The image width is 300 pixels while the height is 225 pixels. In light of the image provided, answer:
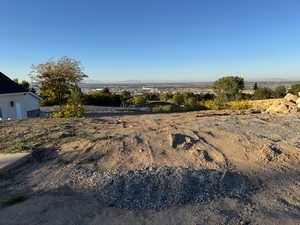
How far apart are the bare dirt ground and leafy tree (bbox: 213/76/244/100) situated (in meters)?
30.5

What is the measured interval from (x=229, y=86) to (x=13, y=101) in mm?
32135

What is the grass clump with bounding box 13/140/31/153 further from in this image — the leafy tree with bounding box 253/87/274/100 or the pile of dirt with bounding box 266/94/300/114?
the leafy tree with bounding box 253/87/274/100

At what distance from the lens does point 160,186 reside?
3006mm

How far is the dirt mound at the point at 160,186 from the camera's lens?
271 centimetres

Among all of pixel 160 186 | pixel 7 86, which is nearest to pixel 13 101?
pixel 7 86

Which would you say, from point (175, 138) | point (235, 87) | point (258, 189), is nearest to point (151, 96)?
point (235, 87)

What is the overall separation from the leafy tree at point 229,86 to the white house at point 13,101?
2891cm

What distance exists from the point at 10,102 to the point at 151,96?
21.8 meters

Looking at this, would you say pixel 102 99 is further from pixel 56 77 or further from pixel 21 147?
pixel 21 147

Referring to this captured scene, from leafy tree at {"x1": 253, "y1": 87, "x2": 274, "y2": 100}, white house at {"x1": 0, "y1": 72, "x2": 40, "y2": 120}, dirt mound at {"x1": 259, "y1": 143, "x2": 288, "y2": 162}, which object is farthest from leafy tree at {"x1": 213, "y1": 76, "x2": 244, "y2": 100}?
dirt mound at {"x1": 259, "y1": 143, "x2": 288, "y2": 162}

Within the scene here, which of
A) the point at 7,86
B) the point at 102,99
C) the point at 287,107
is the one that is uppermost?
the point at 7,86

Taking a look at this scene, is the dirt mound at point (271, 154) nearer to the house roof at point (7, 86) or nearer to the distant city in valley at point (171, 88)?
the house roof at point (7, 86)

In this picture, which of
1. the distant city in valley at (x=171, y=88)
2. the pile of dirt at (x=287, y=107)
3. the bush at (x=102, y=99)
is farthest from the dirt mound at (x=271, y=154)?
the distant city in valley at (x=171, y=88)

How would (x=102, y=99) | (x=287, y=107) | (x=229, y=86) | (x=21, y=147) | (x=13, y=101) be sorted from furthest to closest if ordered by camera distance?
(x=229, y=86)
(x=102, y=99)
(x=13, y=101)
(x=287, y=107)
(x=21, y=147)
